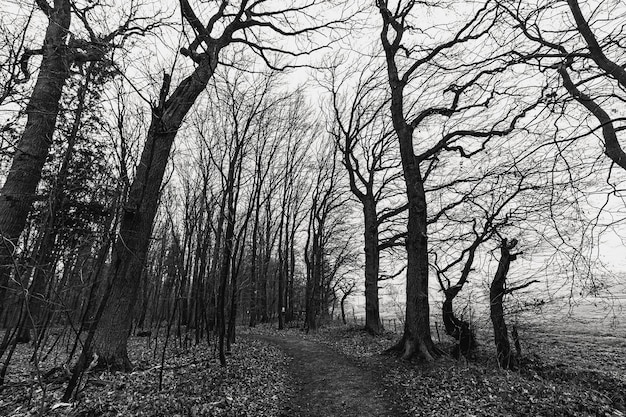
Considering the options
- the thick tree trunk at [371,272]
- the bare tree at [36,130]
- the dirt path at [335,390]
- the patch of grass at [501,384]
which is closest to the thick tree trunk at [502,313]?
the patch of grass at [501,384]

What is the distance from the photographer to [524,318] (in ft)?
27.1

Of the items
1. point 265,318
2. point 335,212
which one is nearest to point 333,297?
point 265,318

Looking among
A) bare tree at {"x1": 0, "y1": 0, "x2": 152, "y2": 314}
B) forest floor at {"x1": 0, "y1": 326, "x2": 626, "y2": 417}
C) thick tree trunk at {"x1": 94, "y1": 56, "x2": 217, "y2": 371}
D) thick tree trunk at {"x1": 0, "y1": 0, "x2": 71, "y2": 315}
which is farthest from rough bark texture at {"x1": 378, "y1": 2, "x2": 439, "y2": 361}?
thick tree trunk at {"x1": 0, "y1": 0, "x2": 71, "y2": 315}

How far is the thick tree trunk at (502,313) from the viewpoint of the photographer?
809cm

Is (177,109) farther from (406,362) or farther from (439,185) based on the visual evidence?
(439,185)

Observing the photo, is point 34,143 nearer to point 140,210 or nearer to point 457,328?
point 140,210

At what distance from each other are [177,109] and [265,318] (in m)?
20.8

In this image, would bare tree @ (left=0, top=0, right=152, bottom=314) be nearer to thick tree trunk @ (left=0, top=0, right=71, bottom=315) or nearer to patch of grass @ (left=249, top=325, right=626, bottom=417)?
thick tree trunk @ (left=0, top=0, right=71, bottom=315)

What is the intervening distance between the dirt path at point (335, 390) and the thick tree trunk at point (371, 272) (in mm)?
4263

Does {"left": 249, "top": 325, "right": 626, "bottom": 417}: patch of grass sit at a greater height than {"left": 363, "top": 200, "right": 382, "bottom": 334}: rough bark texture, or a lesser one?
lesser

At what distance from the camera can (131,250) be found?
5.81 meters

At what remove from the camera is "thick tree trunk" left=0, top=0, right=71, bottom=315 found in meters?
4.86

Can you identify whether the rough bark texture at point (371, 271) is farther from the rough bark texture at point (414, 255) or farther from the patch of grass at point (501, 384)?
the rough bark texture at point (414, 255)

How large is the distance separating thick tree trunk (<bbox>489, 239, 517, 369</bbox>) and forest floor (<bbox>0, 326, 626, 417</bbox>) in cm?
64
